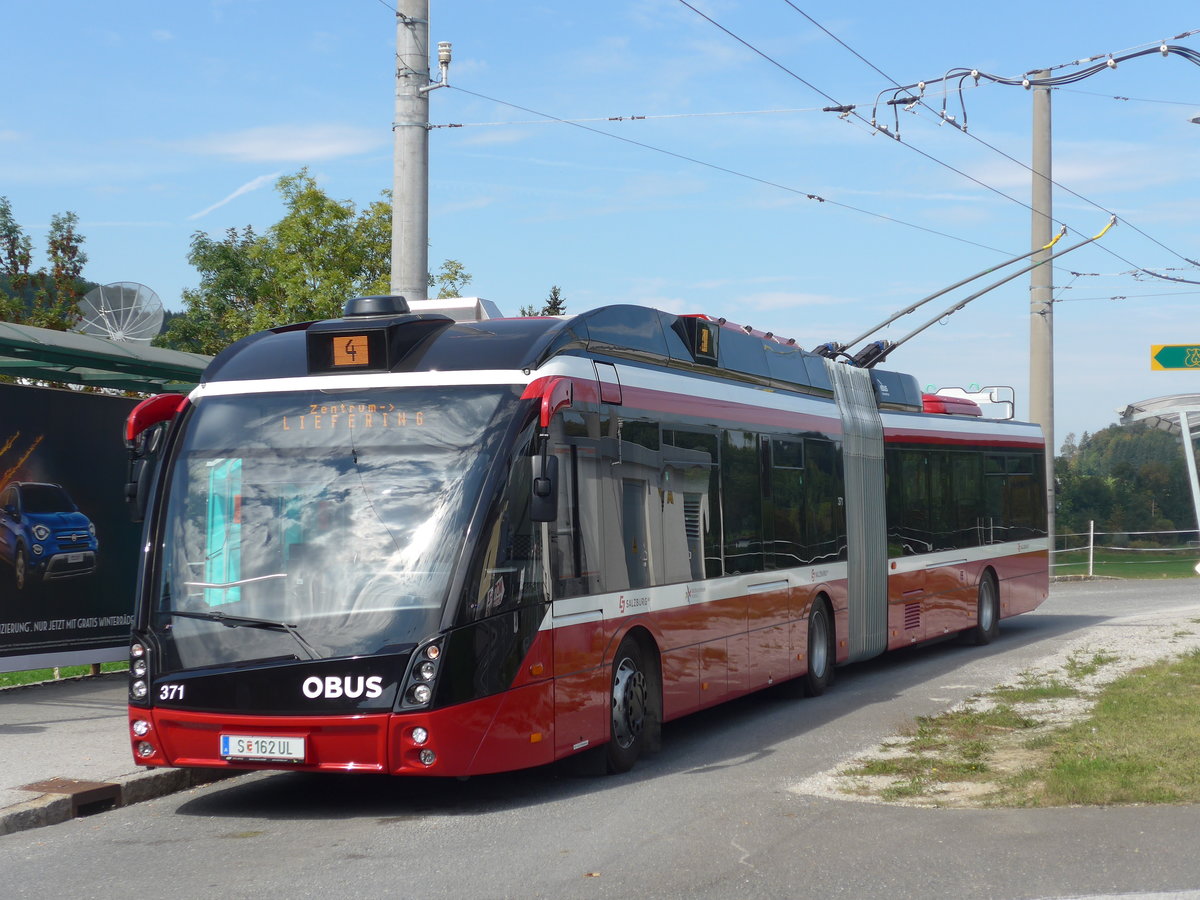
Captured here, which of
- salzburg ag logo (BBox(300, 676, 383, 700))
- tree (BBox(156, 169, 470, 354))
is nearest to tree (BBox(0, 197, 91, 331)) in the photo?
tree (BBox(156, 169, 470, 354))

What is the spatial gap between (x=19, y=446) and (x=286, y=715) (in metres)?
5.54

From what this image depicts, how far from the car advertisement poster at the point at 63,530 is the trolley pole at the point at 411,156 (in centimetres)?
289

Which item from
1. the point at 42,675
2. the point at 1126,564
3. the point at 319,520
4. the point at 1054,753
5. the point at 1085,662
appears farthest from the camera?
the point at 1126,564

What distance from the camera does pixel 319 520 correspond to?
850cm

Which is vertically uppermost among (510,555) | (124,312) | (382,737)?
(124,312)

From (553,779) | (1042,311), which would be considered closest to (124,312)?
(553,779)

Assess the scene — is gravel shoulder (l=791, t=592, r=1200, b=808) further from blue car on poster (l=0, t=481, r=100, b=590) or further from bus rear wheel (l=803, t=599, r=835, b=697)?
blue car on poster (l=0, t=481, r=100, b=590)

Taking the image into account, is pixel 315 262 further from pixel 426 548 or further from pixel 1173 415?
pixel 426 548

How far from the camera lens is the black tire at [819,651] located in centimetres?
1434

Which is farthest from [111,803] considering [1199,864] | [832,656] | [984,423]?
[984,423]

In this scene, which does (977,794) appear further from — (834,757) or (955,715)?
(955,715)

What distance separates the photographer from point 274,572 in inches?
332

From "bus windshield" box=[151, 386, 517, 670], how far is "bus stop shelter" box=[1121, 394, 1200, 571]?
15.9 meters

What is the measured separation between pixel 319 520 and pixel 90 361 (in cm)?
482
